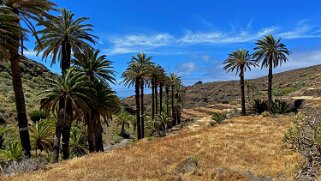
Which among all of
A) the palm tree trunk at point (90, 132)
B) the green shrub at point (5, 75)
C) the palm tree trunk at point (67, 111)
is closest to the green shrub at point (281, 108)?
the palm tree trunk at point (90, 132)

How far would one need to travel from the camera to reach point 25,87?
70.6 metres

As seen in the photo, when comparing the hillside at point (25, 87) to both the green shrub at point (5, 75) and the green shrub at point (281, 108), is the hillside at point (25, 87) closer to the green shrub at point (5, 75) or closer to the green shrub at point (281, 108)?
the green shrub at point (5, 75)

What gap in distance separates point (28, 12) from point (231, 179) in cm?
1782

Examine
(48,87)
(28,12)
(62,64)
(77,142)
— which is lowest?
(77,142)

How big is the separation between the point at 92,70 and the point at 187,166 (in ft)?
63.7

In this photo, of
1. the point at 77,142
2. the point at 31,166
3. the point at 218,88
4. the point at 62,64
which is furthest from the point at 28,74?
the point at 218,88

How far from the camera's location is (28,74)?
80562 mm

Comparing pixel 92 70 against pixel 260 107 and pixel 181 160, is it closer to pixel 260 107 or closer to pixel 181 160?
pixel 181 160

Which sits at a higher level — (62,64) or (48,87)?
(62,64)

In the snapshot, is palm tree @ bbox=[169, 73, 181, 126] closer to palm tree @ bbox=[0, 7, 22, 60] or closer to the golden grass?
the golden grass

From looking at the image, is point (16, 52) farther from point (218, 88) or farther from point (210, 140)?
point (218, 88)

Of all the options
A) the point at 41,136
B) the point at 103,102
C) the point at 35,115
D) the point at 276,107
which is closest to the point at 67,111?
the point at 103,102

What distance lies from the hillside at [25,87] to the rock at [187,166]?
26583 mm

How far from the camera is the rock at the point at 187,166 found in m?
18.0
